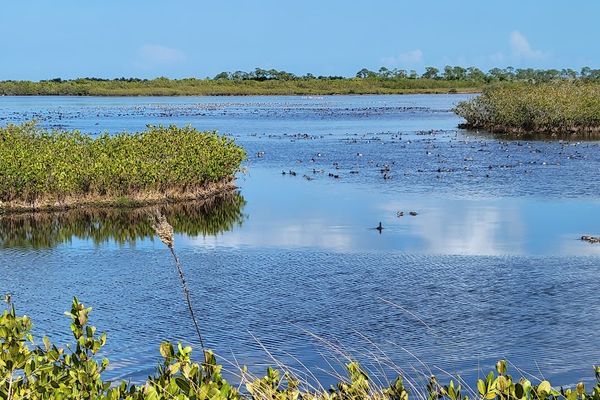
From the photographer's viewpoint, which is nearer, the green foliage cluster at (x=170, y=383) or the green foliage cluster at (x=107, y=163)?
the green foliage cluster at (x=170, y=383)

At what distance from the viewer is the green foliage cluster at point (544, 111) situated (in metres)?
69.4

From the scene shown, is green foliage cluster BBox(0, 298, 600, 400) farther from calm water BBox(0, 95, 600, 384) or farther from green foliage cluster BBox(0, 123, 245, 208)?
green foliage cluster BBox(0, 123, 245, 208)

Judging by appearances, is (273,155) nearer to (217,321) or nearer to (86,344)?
(217,321)

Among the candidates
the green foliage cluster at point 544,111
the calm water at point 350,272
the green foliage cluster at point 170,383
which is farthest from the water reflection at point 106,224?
the green foliage cluster at point 544,111

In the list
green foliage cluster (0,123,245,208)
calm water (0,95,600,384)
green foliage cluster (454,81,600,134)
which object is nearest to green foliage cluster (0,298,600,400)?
calm water (0,95,600,384)

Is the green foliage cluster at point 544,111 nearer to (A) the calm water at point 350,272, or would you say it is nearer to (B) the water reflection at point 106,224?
(A) the calm water at point 350,272

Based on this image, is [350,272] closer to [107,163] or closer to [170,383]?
[107,163]

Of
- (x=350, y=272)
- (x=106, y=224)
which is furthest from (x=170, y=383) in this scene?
(x=106, y=224)

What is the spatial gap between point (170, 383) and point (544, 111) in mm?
67274

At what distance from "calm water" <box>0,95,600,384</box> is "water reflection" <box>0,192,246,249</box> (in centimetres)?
9

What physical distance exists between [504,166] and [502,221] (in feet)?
55.8

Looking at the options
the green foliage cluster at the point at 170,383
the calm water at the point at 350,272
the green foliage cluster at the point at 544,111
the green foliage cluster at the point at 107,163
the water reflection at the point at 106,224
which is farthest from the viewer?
the green foliage cluster at the point at 544,111

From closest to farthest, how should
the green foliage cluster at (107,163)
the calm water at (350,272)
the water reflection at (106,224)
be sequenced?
1. the calm water at (350,272)
2. the water reflection at (106,224)
3. the green foliage cluster at (107,163)

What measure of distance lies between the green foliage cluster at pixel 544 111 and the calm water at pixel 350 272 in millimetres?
26854
